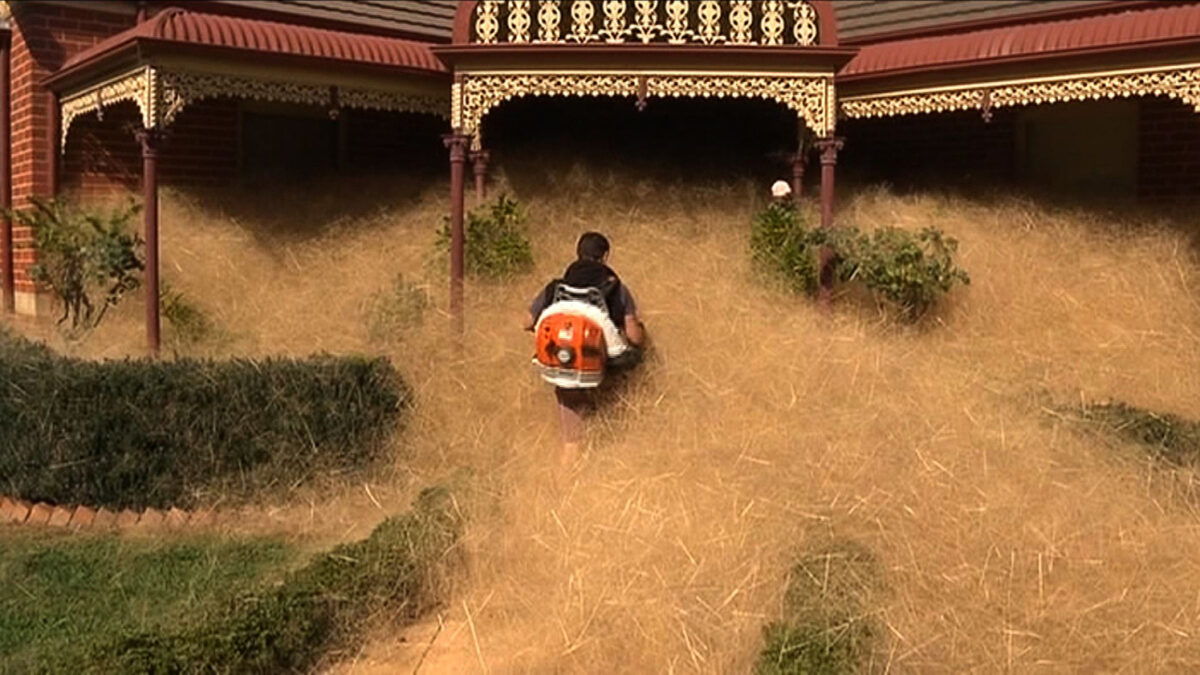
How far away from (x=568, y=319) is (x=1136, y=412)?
342 cm

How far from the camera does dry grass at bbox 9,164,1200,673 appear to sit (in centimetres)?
458

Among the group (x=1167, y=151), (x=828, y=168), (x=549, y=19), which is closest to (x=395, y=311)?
(x=549, y=19)

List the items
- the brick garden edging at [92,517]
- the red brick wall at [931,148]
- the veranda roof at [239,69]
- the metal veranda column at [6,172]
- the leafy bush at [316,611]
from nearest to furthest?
the leafy bush at [316,611] < the brick garden edging at [92,517] < the veranda roof at [239,69] < the metal veranda column at [6,172] < the red brick wall at [931,148]

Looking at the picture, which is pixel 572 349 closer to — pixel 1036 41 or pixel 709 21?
pixel 709 21

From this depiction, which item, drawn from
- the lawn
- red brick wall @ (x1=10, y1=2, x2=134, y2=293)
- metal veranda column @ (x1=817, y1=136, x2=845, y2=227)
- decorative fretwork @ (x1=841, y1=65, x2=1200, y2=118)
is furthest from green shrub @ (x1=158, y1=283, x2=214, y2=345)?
decorative fretwork @ (x1=841, y1=65, x2=1200, y2=118)

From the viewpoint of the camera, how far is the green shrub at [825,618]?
4180 mm

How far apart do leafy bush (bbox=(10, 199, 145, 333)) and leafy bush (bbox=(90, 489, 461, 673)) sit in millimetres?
4190

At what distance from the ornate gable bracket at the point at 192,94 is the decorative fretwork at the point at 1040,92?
3934 mm

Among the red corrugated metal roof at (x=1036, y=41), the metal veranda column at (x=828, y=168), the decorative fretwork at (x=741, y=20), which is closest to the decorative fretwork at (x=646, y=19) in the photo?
the decorative fretwork at (x=741, y=20)

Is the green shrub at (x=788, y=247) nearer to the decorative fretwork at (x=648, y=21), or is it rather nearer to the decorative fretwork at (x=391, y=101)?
the decorative fretwork at (x=648, y=21)

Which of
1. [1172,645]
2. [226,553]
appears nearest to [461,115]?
[226,553]

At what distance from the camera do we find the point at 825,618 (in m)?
4.41

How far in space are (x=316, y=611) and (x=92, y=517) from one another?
255cm

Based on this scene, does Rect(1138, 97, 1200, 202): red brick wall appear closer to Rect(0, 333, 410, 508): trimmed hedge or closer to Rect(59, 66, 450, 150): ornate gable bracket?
Rect(59, 66, 450, 150): ornate gable bracket
